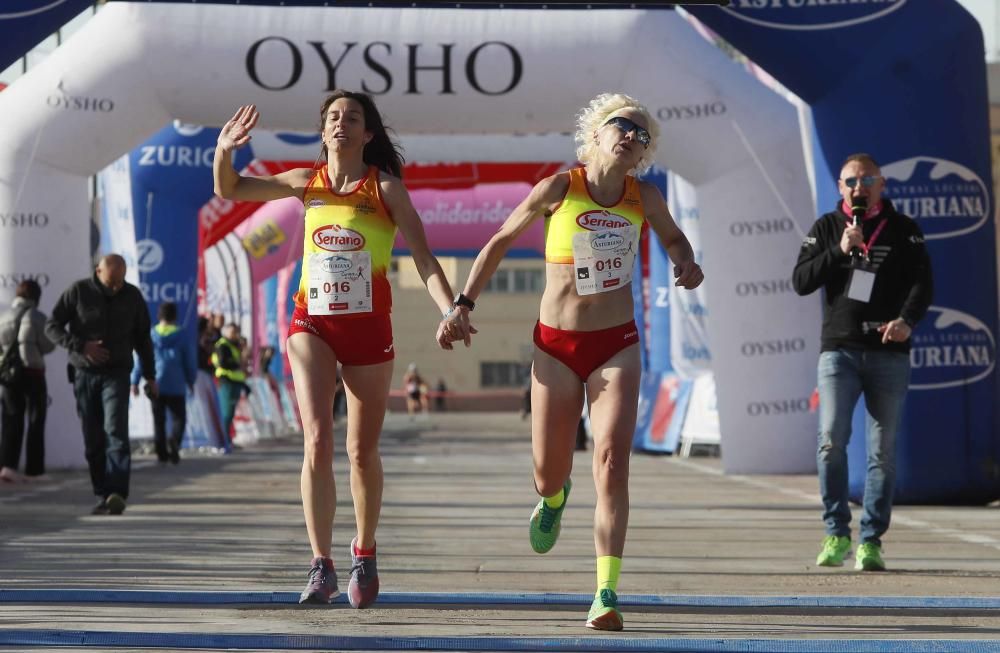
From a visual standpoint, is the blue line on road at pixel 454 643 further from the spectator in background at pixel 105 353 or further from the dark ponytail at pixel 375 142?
the spectator in background at pixel 105 353

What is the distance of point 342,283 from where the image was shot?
21.5 feet

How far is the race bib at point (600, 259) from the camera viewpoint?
635 cm

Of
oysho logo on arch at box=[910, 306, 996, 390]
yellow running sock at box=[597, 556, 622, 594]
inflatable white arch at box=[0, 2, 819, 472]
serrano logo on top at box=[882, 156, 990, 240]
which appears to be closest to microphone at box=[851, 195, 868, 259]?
yellow running sock at box=[597, 556, 622, 594]

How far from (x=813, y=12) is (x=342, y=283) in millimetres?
6465

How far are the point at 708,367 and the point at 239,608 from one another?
1531 cm

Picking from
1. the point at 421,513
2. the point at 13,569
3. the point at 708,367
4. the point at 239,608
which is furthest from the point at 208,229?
the point at 239,608

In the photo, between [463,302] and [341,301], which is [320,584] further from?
[463,302]

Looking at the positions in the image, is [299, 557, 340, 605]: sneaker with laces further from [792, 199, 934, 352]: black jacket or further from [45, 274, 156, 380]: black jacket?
[45, 274, 156, 380]: black jacket

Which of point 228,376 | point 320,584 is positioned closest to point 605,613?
point 320,584

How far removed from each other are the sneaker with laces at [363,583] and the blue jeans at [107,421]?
5220mm

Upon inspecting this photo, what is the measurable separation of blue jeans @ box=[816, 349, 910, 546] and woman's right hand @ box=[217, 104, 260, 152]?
3.32 meters

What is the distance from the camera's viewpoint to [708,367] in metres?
21.4

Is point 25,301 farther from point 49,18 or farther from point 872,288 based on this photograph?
point 872,288

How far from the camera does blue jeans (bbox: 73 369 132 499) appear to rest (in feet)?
37.7
